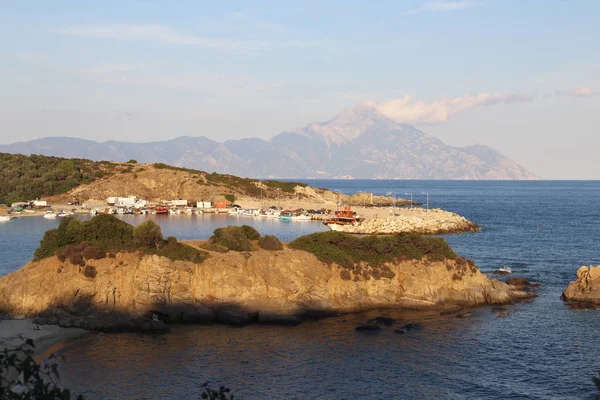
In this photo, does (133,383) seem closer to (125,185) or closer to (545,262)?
(545,262)

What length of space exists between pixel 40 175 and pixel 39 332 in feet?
464

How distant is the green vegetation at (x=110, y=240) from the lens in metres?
44.2

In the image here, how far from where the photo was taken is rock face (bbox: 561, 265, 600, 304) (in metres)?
47.9

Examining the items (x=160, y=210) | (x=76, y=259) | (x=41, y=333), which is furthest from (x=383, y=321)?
(x=160, y=210)

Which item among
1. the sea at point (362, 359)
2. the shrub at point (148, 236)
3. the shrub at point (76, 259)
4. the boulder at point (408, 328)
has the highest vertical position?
the shrub at point (148, 236)

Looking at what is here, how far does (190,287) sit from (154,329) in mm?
4626

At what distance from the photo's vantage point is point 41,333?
37.1m

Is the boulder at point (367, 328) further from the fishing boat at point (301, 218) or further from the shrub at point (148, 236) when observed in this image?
the fishing boat at point (301, 218)

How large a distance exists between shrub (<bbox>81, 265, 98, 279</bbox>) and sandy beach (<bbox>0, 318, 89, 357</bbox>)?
13.4 ft

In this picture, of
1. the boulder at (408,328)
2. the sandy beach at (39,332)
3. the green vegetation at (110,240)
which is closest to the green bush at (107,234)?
the green vegetation at (110,240)

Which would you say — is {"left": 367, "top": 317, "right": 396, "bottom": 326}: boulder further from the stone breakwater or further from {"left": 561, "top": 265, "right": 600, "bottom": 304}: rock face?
the stone breakwater

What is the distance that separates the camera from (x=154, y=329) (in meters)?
39.1

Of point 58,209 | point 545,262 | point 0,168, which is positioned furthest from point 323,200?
point 545,262

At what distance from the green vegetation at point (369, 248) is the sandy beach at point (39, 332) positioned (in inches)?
735
